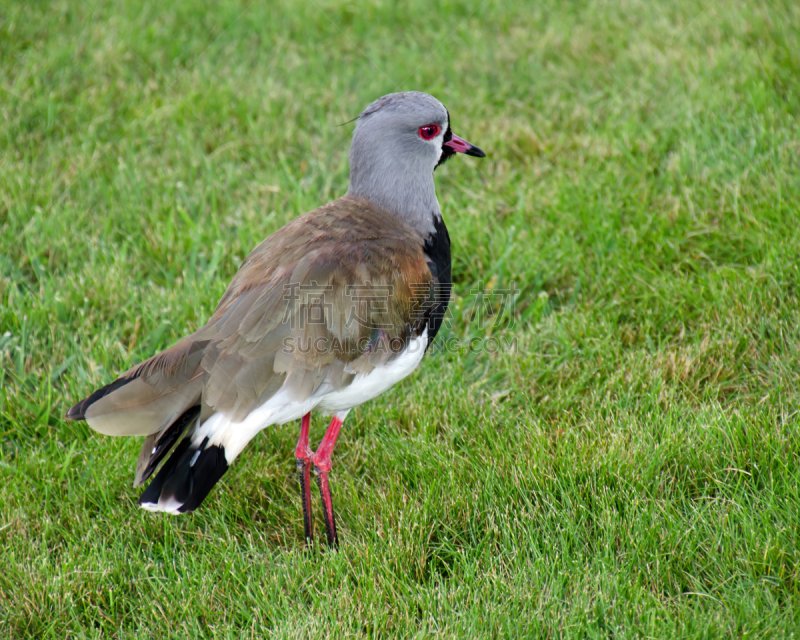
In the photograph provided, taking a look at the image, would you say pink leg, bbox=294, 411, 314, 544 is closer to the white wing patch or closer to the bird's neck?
Answer: the white wing patch

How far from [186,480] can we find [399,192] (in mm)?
1573

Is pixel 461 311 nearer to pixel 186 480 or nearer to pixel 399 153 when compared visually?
pixel 399 153

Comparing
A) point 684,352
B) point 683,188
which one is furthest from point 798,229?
point 684,352

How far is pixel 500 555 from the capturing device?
2.98 m

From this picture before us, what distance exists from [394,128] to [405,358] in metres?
1.06

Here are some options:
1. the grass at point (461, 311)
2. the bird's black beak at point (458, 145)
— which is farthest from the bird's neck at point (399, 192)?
the grass at point (461, 311)

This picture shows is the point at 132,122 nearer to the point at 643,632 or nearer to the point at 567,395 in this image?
the point at 567,395

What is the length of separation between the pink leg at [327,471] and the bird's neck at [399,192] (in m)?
0.93

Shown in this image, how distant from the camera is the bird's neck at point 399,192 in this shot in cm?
349

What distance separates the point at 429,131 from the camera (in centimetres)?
355

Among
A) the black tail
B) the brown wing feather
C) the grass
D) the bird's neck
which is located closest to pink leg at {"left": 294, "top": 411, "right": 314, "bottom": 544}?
the grass

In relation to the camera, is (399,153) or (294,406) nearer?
(294,406)

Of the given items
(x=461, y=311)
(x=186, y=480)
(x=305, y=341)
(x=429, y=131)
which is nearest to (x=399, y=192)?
(x=429, y=131)

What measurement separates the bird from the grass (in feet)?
1.46
